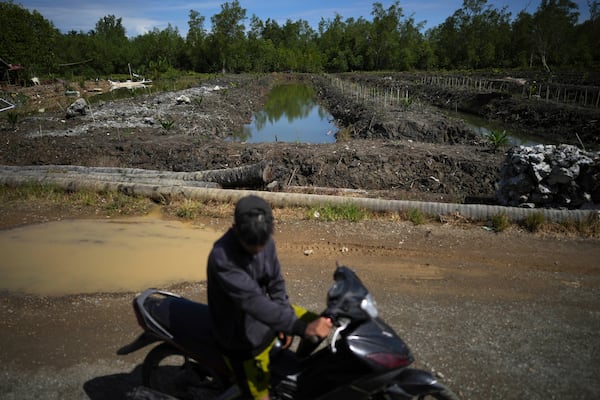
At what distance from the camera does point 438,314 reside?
4.42 meters

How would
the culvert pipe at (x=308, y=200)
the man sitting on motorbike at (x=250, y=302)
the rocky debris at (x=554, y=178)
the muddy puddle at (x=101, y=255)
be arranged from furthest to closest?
1. the rocky debris at (x=554, y=178)
2. the culvert pipe at (x=308, y=200)
3. the muddy puddle at (x=101, y=255)
4. the man sitting on motorbike at (x=250, y=302)

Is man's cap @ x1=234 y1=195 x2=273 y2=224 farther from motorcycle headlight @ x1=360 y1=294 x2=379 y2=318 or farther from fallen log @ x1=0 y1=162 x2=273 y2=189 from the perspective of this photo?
fallen log @ x1=0 y1=162 x2=273 y2=189

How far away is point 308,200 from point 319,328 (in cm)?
553

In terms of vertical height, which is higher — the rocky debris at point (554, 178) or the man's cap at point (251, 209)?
the man's cap at point (251, 209)

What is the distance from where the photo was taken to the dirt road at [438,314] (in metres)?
3.47

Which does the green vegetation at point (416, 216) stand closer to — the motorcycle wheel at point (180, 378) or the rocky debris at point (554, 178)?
the rocky debris at point (554, 178)

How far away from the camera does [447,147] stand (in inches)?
528

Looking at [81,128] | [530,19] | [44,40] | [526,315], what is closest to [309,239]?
[526,315]

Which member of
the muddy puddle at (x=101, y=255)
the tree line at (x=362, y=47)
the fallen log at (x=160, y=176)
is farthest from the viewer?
the tree line at (x=362, y=47)

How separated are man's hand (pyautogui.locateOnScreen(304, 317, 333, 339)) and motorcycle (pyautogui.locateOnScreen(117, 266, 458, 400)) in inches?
1.8

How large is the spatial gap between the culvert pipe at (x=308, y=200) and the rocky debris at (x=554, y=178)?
1.55 m

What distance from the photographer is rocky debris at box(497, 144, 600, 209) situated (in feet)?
26.5

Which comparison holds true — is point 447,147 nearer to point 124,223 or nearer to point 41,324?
point 124,223

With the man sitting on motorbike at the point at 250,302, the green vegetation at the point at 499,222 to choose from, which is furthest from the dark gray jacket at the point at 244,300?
the green vegetation at the point at 499,222
